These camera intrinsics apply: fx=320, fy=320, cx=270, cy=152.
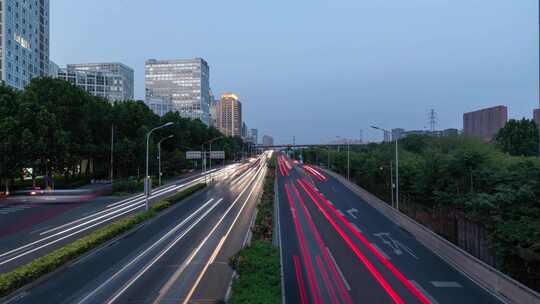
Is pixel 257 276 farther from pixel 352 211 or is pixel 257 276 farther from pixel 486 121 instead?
pixel 486 121

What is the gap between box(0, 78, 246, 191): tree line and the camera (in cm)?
4431

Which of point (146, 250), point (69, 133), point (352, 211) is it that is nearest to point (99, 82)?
point (69, 133)

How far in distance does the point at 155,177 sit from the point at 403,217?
5128 centimetres

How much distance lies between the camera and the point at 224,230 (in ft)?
92.8

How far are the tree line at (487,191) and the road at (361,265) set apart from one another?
9.14 ft

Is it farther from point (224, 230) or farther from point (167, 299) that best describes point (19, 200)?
point (167, 299)

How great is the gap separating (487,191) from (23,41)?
12527 cm

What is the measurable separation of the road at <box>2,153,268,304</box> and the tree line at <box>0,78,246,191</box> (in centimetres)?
2685

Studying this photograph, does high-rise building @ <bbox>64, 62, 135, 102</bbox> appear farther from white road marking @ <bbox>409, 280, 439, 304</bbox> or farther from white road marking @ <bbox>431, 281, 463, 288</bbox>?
white road marking @ <bbox>431, 281, 463, 288</bbox>

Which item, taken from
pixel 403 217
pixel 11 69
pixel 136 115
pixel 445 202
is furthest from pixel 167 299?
pixel 11 69

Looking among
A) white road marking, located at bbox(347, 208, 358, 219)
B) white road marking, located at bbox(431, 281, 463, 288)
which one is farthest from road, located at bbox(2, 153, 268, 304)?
white road marking, located at bbox(347, 208, 358, 219)

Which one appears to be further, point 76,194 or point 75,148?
point 75,148

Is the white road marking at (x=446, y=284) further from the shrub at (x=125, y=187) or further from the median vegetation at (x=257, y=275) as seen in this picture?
the shrub at (x=125, y=187)

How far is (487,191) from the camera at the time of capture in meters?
26.1
